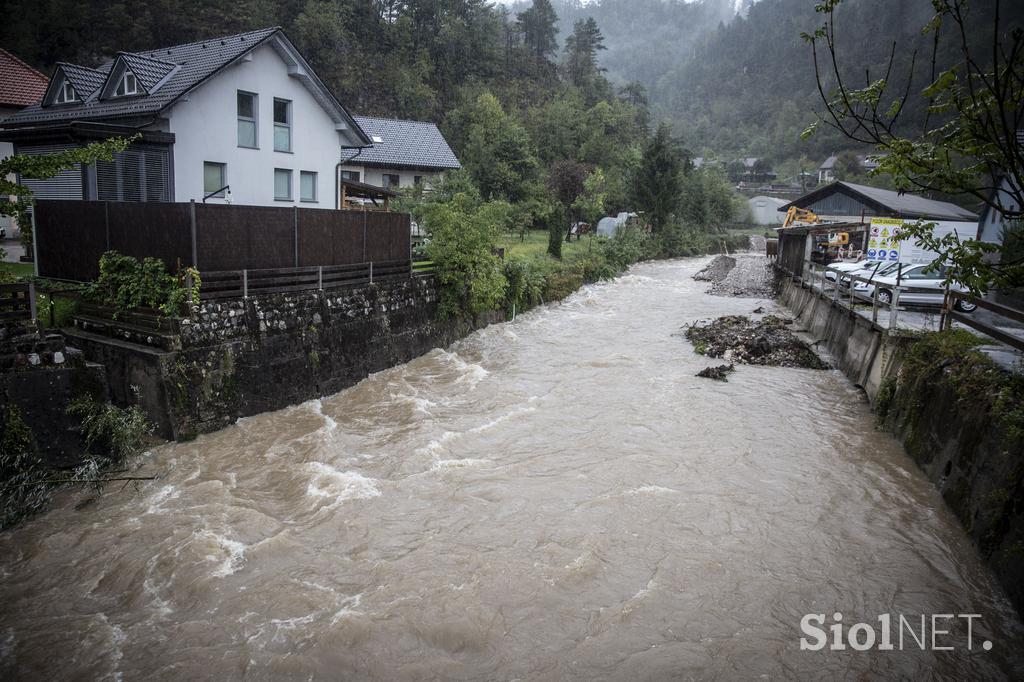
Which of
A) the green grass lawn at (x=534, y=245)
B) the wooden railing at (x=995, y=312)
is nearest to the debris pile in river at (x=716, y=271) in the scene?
the green grass lawn at (x=534, y=245)

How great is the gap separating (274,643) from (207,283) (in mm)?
7580

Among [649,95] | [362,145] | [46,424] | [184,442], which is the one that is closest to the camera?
[46,424]

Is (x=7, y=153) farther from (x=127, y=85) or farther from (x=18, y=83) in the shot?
(x=127, y=85)

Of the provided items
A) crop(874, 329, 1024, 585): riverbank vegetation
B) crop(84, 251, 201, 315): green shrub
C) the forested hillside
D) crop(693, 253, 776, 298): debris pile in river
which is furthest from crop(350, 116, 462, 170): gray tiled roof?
crop(874, 329, 1024, 585): riverbank vegetation

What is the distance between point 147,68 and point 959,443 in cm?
2289

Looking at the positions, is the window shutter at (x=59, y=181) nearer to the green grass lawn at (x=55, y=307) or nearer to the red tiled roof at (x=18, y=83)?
the green grass lawn at (x=55, y=307)

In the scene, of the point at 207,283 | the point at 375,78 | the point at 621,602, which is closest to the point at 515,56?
the point at 375,78

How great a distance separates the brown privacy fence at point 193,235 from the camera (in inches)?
473

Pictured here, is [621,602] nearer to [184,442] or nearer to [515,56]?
[184,442]

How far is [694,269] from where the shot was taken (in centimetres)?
4350

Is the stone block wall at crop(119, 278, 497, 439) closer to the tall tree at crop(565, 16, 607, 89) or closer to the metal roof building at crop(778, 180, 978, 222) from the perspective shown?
the metal roof building at crop(778, 180, 978, 222)

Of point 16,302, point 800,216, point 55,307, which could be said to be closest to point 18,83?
point 55,307

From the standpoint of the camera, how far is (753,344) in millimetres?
19453

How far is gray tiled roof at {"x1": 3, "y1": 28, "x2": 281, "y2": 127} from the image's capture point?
18641 millimetres
